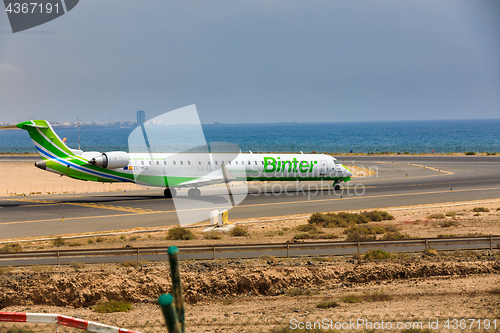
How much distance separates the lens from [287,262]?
20.2m

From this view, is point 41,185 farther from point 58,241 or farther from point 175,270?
point 175,270

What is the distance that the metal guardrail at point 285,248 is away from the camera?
2034cm

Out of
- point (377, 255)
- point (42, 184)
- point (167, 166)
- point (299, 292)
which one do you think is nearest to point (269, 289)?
point (299, 292)

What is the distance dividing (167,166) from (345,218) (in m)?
17.4

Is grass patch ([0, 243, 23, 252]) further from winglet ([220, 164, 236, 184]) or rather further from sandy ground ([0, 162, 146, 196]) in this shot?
sandy ground ([0, 162, 146, 196])

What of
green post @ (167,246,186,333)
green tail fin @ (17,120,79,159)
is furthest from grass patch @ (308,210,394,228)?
green post @ (167,246,186,333)

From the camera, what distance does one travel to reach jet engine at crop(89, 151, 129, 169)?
37469 millimetres

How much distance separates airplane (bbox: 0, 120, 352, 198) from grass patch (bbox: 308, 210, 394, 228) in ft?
40.8

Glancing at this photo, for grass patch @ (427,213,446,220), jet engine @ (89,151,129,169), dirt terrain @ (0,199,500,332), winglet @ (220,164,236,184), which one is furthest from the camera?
winglet @ (220,164,236,184)

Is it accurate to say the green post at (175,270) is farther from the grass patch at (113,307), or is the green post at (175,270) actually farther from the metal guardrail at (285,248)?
the metal guardrail at (285,248)

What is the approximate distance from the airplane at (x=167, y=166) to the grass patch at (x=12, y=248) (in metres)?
14.0

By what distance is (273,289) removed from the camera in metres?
19.0

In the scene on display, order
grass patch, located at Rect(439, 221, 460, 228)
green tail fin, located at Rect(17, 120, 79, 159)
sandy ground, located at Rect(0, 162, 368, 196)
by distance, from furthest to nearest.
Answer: sandy ground, located at Rect(0, 162, 368, 196) < green tail fin, located at Rect(17, 120, 79, 159) < grass patch, located at Rect(439, 221, 460, 228)

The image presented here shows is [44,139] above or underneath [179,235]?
above
